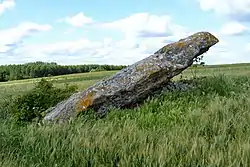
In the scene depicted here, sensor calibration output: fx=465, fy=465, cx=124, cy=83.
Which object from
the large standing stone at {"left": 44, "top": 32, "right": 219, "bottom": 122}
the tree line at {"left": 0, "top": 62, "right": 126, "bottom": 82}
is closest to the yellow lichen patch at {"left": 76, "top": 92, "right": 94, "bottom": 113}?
the large standing stone at {"left": 44, "top": 32, "right": 219, "bottom": 122}

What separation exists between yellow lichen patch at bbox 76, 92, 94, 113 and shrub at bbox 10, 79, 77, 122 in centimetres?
118

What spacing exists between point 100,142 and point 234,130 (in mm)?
2101

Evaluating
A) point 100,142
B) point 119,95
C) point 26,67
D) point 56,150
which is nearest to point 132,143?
point 100,142

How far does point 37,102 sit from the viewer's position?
447 inches

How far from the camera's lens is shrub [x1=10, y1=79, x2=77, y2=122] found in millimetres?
10375

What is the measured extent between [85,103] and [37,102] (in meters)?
2.54

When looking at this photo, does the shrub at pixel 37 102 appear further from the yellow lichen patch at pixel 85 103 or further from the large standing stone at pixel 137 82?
the yellow lichen patch at pixel 85 103

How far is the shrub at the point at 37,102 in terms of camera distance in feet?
34.0

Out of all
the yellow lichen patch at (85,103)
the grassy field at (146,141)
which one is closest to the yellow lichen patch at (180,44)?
the yellow lichen patch at (85,103)

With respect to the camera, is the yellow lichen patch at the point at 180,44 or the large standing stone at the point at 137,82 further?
the yellow lichen patch at the point at 180,44

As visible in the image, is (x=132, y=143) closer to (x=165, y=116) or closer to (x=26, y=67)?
(x=165, y=116)

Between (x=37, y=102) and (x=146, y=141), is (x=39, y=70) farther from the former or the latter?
(x=146, y=141)

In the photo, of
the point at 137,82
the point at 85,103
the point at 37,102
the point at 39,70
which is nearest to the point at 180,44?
the point at 137,82

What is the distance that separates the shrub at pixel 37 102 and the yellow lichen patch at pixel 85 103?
118 cm
